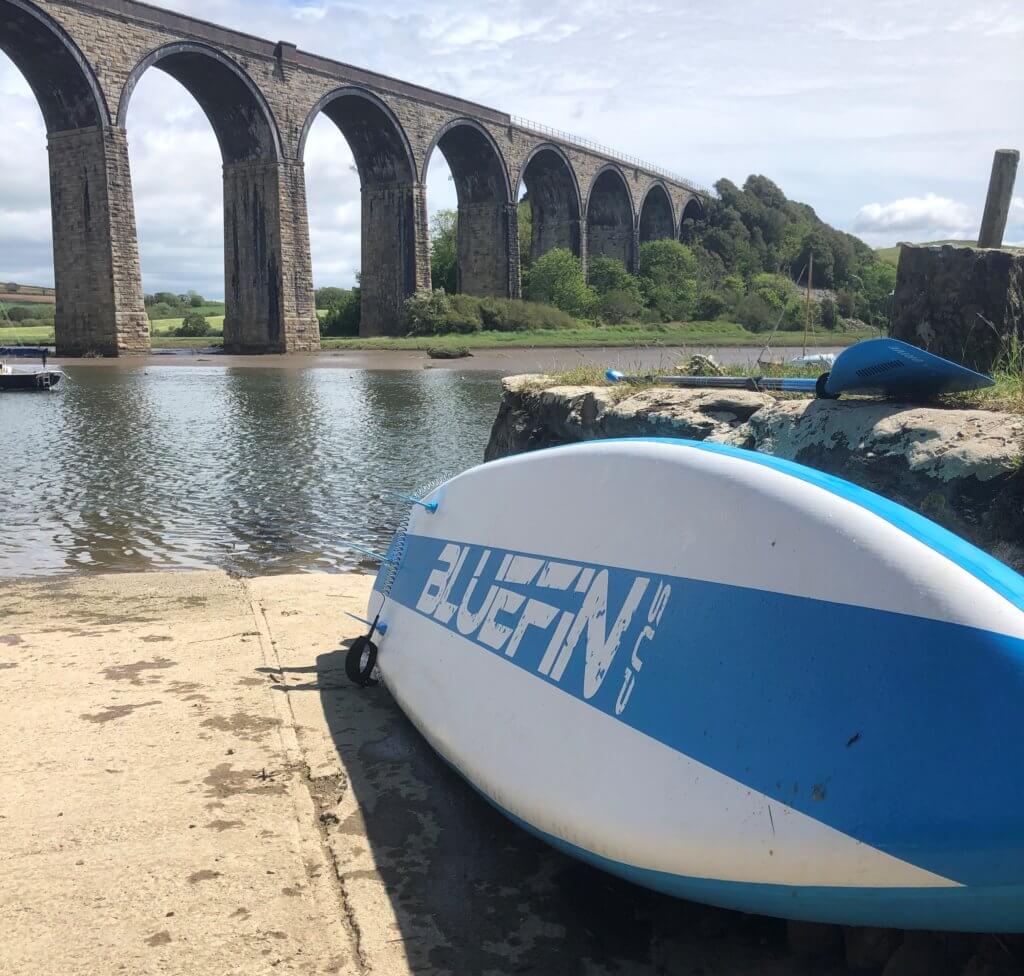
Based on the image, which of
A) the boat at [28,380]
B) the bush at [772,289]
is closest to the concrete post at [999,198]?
the boat at [28,380]

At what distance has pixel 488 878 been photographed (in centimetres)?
282

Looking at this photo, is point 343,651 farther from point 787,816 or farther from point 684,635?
point 787,816

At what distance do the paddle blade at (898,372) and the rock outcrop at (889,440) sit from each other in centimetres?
9

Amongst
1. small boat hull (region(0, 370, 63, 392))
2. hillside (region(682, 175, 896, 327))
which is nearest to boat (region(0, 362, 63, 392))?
small boat hull (region(0, 370, 63, 392))

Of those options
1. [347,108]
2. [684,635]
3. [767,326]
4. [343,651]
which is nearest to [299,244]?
[347,108]

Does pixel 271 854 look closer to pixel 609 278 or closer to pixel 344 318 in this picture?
pixel 344 318

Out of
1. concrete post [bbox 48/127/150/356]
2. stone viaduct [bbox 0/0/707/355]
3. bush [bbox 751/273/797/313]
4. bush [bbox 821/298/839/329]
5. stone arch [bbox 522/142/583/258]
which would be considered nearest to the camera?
stone viaduct [bbox 0/0/707/355]

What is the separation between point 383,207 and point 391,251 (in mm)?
2144

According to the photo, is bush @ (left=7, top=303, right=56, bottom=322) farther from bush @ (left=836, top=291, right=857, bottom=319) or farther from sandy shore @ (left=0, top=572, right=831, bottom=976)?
sandy shore @ (left=0, top=572, right=831, bottom=976)

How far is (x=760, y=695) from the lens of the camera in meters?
2.11

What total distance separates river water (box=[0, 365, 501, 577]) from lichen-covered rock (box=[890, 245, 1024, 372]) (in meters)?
4.80

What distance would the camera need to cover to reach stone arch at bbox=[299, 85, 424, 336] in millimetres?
44188

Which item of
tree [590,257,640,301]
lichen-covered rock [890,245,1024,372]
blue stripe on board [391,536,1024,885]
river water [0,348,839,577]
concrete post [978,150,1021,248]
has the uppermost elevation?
tree [590,257,640,301]

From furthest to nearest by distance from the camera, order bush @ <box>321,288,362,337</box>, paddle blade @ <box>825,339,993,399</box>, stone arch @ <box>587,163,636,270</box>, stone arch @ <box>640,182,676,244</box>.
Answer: stone arch @ <box>640,182,676,244</box> → stone arch @ <box>587,163,636,270</box> → bush @ <box>321,288,362,337</box> → paddle blade @ <box>825,339,993,399</box>
